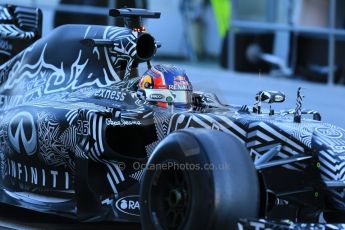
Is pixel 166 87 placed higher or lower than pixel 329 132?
higher

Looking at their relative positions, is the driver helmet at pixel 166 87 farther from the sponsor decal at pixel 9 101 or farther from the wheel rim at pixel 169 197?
the sponsor decal at pixel 9 101

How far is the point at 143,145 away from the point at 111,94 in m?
0.72

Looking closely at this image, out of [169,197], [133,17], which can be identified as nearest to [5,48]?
[133,17]

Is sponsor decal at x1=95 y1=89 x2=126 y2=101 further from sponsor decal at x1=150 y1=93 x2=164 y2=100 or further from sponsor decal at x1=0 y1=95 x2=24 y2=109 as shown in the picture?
sponsor decal at x1=0 y1=95 x2=24 y2=109

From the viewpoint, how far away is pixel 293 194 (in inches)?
250

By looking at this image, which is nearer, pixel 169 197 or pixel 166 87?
pixel 169 197

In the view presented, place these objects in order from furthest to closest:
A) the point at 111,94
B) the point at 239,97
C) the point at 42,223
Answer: the point at 239,97 → the point at 42,223 → the point at 111,94

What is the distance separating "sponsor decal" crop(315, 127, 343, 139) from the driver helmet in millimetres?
Answer: 1150

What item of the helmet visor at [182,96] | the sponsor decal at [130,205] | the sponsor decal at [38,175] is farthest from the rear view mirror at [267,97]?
the sponsor decal at [38,175]

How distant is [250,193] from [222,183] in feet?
0.64

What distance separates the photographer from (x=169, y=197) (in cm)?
601

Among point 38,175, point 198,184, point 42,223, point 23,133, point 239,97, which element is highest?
point 198,184

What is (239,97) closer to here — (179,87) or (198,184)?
(179,87)

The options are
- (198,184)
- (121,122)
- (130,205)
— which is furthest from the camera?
(121,122)
